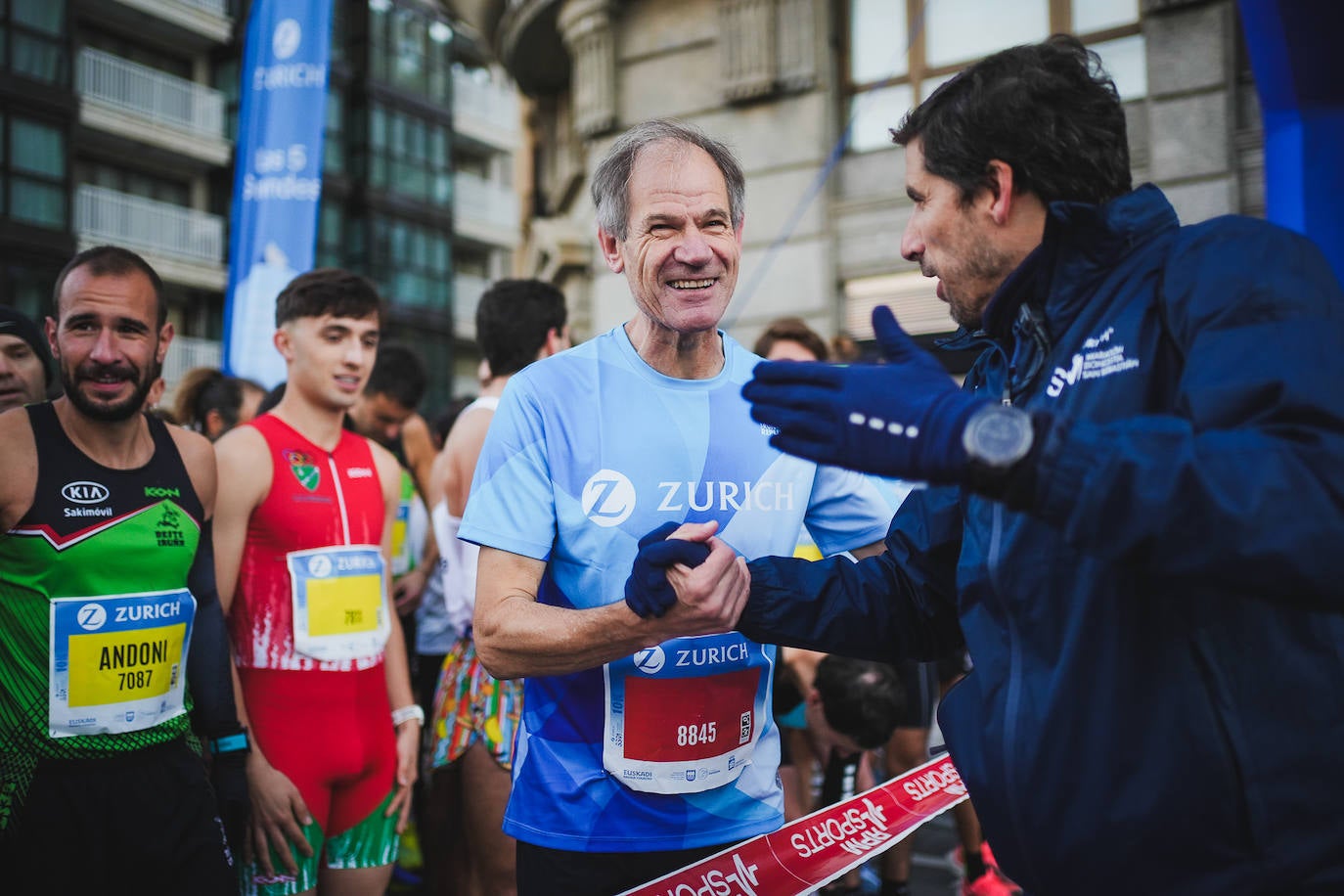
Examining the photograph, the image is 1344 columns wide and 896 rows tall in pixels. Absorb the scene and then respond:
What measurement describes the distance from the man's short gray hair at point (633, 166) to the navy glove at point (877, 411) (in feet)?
3.19

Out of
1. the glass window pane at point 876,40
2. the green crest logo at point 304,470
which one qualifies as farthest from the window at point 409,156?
the green crest logo at point 304,470

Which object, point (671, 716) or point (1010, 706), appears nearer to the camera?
point (1010, 706)

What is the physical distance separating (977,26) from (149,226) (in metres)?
21.1

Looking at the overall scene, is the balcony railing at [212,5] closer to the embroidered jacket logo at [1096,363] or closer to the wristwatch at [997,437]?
the embroidered jacket logo at [1096,363]

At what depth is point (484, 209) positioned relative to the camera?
35094 mm

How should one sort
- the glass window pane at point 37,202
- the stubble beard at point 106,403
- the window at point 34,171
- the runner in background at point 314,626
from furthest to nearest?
1. the glass window pane at point 37,202
2. the window at point 34,171
3. the runner in background at point 314,626
4. the stubble beard at point 106,403

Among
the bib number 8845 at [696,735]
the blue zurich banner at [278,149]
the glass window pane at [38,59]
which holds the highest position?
the glass window pane at [38,59]

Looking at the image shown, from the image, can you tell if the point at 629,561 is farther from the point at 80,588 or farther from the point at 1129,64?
the point at 1129,64

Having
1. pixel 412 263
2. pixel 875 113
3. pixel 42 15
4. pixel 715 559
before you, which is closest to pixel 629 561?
pixel 715 559

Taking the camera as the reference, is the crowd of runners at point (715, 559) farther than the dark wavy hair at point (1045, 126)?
No

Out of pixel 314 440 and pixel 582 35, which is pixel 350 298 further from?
pixel 582 35

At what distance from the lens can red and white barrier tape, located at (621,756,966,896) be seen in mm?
2287

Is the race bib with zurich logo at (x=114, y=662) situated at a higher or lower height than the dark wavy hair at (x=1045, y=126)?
lower

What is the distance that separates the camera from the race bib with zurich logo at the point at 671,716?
2271 millimetres
